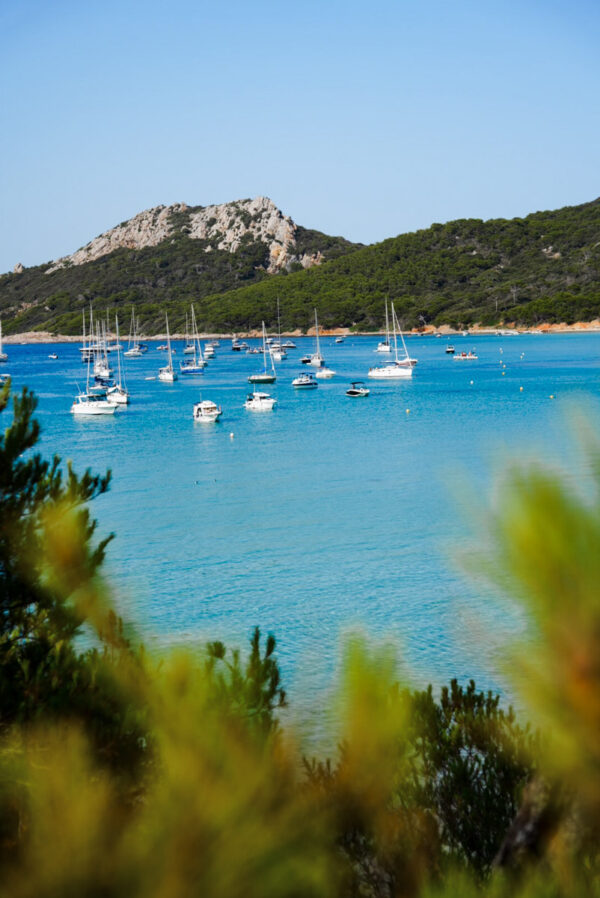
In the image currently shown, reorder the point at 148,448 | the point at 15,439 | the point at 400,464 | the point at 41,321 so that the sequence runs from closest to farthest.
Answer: the point at 15,439
the point at 400,464
the point at 148,448
the point at 41,321

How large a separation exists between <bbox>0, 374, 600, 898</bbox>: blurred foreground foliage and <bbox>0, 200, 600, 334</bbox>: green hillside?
114583 millimetres

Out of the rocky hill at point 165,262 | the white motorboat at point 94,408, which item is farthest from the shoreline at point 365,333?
the white motorboat at point 94,408

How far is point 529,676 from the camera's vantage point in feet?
7.04

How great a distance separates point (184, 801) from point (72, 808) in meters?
0.28

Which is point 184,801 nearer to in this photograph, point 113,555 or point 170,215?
point 113,555

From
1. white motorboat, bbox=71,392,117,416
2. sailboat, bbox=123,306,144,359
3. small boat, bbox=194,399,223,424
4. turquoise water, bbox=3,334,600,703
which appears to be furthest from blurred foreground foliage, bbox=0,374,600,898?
sailboat, bbox=123,306,144,359

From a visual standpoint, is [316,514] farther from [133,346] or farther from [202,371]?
[133,346]

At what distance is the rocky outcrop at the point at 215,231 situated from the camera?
172 m

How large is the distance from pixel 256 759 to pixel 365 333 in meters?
128

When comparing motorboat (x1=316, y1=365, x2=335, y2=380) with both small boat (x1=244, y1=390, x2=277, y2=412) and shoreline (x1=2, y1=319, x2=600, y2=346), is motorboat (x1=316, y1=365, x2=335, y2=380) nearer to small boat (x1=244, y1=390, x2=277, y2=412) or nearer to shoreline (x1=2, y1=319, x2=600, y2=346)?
small boat (x1=244, y1=390, x2=277, y2=412)

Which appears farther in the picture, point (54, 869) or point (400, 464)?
point (400, 464)

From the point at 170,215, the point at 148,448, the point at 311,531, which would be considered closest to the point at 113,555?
the point at 311,531

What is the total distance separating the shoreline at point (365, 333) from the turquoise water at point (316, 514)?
2446 inches

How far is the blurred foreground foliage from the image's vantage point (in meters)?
2.07
